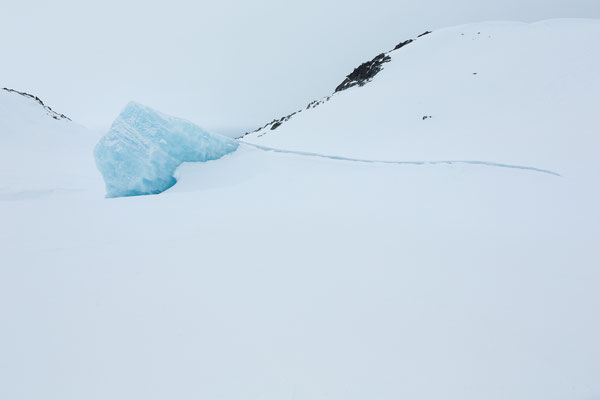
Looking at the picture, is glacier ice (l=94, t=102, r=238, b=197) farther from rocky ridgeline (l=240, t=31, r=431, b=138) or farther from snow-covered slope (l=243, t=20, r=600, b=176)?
rocky ridgeline (l=240, t=31, r=431, b=138)

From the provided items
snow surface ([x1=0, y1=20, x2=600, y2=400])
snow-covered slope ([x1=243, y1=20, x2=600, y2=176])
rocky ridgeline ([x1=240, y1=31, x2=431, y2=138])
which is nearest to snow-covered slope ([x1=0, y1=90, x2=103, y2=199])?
snow surface ([x1=0, y1=20, x2=600, y2=400])

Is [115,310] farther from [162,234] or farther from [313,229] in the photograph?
[313,229]

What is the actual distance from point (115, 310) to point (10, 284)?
84 centimetres

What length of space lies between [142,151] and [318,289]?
463 centimetres

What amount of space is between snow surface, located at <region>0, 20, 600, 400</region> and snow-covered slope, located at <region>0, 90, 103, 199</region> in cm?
341

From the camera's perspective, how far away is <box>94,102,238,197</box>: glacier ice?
16.7ft

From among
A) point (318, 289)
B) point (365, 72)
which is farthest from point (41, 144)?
point (365, 72)

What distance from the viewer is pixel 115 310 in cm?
170

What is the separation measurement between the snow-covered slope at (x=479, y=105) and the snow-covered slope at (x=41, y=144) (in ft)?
22.8

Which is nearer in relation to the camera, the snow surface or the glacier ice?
the snow surface

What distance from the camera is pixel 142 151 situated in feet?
16.8

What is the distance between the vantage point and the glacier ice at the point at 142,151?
5.10 meters

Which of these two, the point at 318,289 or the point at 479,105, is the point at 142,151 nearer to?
the point at 318,289

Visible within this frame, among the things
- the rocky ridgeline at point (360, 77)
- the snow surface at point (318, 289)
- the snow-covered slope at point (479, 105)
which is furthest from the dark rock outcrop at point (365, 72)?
the snow surface at point (318, 289)
